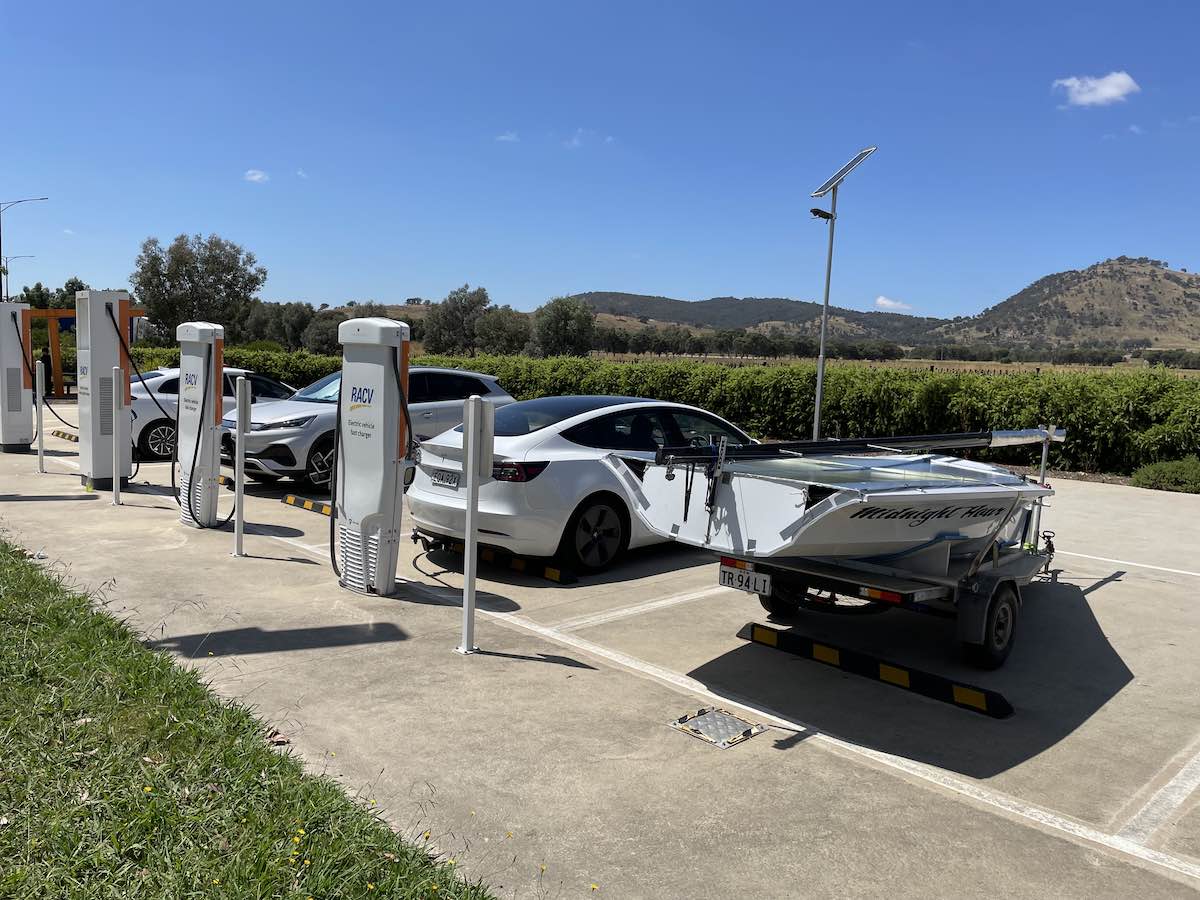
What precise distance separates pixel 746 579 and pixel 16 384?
48.7ft

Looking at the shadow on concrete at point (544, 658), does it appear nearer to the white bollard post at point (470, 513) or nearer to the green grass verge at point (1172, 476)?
the white bollard post at point (470, 513)

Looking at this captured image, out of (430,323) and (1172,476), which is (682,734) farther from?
(430,323)

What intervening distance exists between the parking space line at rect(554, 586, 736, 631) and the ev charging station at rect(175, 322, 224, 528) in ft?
14.8

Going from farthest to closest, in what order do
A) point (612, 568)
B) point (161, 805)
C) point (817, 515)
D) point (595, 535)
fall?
point (612, 568), point (595, 535), point (817, 515), point (161, 805)

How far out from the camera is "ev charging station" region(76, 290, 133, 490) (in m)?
10.6

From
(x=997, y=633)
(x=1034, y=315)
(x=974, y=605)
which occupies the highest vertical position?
(x=1034, y=315)

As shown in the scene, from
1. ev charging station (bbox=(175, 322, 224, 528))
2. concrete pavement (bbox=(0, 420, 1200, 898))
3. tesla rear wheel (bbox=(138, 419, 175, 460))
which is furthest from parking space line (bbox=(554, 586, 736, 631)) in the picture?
tesla rear wheel (bbox=(138, 419, 175, 460))

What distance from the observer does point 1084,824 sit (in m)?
3.94

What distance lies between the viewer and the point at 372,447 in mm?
7000

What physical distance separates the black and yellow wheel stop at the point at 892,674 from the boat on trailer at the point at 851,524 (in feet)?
1.24

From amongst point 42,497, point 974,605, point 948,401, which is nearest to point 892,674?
point 974,605

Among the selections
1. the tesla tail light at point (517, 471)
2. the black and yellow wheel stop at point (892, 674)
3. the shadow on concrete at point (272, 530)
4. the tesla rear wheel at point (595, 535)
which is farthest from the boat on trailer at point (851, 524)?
the shadow on concrete at point (272, 530)

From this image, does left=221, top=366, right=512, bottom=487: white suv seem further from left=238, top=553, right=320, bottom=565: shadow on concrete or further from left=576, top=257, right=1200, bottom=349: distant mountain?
left=576, top=257, right=1200, bottom=349: distant mountain

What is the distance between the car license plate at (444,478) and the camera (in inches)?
301
